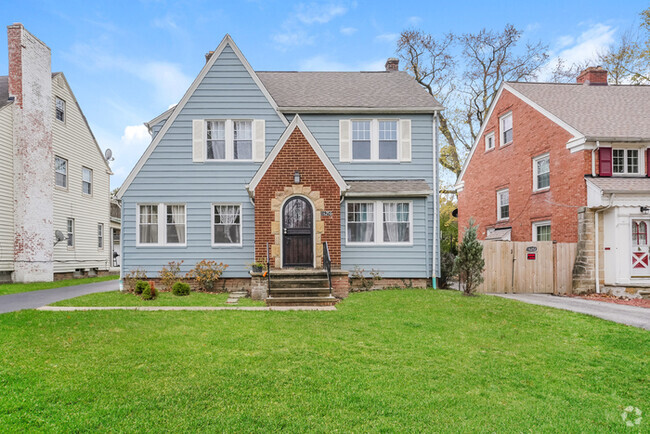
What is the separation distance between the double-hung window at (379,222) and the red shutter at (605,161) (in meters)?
7.52

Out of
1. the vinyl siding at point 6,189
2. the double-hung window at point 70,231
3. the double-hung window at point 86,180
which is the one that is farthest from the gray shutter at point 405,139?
the double-hung window at point 86,180

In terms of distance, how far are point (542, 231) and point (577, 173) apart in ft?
11.1

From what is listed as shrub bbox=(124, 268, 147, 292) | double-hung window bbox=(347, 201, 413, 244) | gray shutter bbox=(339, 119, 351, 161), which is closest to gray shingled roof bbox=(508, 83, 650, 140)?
double-hung window bbox=(347, 201, 413, 244)

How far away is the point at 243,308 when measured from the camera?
9562 mm

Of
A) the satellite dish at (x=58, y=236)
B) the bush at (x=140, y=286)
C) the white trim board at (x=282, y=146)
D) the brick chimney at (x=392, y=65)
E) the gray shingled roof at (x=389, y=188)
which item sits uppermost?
the brick chimney at (x=392, y=65)

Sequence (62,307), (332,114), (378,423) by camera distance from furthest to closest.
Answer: (332,114) < (62,307) < (378,423)

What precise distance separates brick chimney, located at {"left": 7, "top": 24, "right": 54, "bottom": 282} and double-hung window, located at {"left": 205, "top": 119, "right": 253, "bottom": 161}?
9634 mm

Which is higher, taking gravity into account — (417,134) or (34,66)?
(34,66)

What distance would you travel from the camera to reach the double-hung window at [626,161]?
47.4ft

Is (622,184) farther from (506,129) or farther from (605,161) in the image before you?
(506,129)

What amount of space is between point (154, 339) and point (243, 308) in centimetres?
322

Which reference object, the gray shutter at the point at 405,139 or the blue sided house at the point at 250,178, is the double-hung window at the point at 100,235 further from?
the gray shutter at the point at 405,139

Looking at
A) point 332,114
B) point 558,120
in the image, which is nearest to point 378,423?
point 332,114

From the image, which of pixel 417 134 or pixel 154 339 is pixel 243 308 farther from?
pixel 417 134
